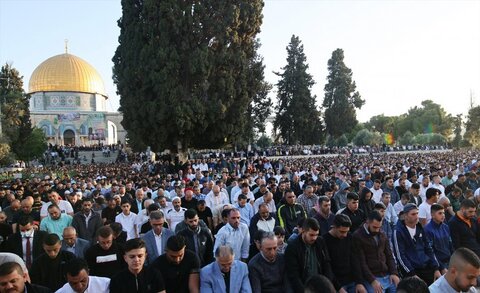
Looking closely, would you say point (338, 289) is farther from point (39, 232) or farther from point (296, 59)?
point (296, 59)

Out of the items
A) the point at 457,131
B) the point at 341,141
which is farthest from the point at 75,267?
the point at 457,131

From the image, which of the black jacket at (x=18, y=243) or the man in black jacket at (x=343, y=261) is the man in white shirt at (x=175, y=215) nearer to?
the black jacket at (x=18, y=243)

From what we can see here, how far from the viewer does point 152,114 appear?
23484 mm

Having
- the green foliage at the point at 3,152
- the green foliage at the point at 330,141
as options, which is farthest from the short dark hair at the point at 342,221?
the green foliage at the point at 330,141

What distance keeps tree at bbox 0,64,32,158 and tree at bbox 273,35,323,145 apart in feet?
80.2

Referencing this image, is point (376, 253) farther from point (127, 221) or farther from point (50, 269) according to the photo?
point (127, 221)

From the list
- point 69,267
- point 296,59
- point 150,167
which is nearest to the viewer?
point 69,267

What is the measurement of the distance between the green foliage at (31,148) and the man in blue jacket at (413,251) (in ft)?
133

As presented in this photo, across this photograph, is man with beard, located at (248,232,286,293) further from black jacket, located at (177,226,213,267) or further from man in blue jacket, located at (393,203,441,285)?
man in blue jacket, located at (393,203,441,285)

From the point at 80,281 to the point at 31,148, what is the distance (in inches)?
1631

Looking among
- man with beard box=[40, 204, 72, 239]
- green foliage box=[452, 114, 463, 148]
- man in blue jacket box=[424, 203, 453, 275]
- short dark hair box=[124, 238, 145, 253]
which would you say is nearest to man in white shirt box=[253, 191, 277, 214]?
man in blue jacket box=[424, 203, 453, 275]

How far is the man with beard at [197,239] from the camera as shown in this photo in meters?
5.73

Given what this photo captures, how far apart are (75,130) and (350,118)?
1731 inches

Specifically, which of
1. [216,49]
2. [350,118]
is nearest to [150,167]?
[216,49]
